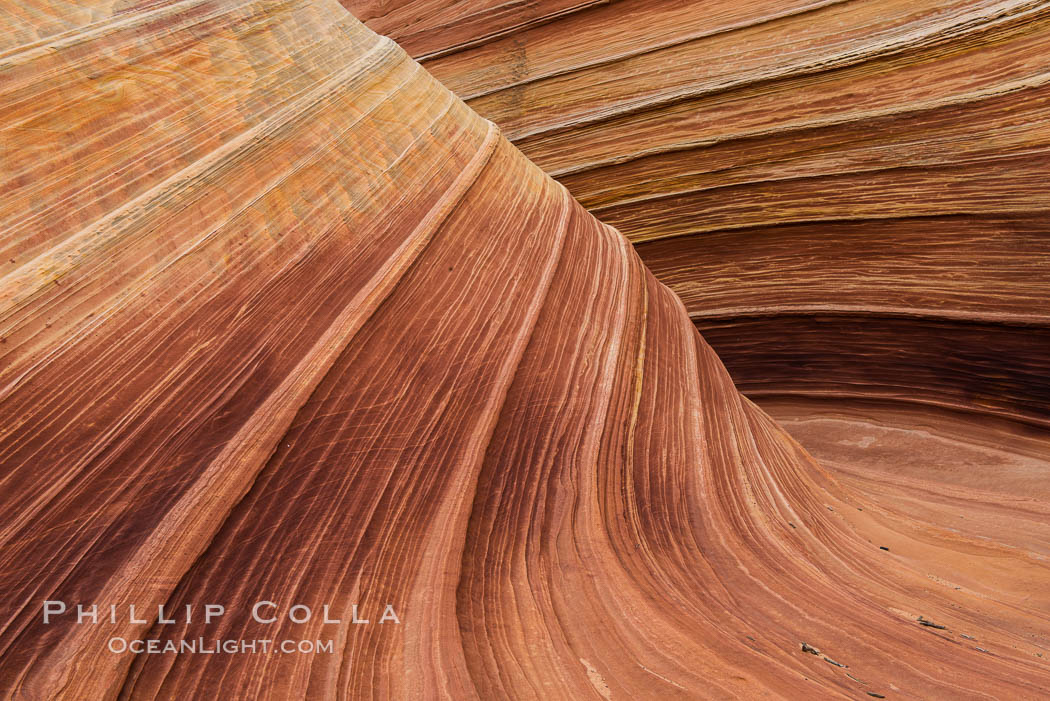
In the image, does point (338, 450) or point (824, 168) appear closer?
point (338, 450)

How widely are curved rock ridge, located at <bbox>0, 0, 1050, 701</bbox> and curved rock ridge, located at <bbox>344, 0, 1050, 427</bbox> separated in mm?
1050

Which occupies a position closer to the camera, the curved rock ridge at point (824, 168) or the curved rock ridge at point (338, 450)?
the curved rock ridge at point (338, 450)

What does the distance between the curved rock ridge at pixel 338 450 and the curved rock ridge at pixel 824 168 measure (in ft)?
3.45

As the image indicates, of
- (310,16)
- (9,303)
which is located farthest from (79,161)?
(310,16)

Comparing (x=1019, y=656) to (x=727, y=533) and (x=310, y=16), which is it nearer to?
(x=727, y=533)

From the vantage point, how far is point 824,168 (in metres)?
2.30

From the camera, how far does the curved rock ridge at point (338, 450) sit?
2.33 ft

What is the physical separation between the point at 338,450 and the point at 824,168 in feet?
6.45

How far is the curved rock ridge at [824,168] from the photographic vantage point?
2.07 metres

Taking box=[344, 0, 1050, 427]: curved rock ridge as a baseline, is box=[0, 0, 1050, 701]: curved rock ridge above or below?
below

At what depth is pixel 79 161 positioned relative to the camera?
0.86 m

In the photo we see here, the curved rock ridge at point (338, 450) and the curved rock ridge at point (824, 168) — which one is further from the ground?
the curved rock ridge at point (824, 168)

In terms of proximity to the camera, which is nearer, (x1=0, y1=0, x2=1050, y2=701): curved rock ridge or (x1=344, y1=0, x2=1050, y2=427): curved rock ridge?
(x1=0, y1=0, x2=1050, y2=701): curved rock ridge

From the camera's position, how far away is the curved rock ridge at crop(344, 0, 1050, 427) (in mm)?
2072
